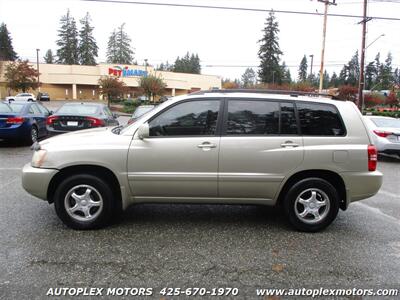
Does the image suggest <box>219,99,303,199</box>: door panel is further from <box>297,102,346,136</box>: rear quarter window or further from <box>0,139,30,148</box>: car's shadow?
<box>0,139,30,148</box>: car's shadow

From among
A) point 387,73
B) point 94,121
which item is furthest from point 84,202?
point 387,73

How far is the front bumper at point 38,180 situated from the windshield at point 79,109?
6312 millimetres

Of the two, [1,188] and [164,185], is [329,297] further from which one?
[1,188]

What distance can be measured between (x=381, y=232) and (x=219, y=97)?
2822mm

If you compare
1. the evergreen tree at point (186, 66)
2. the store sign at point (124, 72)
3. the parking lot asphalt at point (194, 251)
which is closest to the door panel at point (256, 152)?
the parking lot asphalt at point (194, 251)

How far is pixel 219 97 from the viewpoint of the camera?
4.47 meters

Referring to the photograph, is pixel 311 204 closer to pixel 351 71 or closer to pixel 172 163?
pixel 172 163

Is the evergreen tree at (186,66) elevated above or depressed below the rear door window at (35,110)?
above

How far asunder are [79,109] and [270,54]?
6324 centimetres

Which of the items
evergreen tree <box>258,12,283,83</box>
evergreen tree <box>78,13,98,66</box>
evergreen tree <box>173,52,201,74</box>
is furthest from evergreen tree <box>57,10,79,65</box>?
evergreen tree <box>258,12,283,83</box>

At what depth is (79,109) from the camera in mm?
10641

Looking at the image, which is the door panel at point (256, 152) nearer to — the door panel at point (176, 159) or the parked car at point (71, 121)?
the door panel at point (176, 159)

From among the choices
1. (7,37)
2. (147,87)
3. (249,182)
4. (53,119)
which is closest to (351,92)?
(147,87)

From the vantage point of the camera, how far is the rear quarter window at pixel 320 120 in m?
4.42
